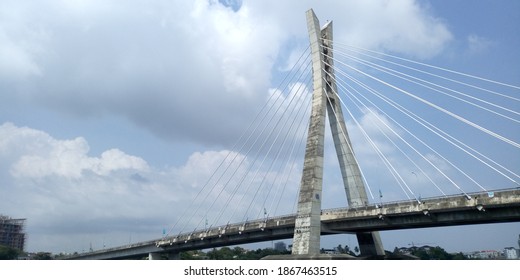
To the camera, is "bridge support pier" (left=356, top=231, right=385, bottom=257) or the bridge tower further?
"bridge support pier" (left=356, top=231, right=385, bottom=257)

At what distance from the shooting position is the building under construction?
178m

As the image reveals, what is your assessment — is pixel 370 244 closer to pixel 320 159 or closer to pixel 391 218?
pixel 391 218

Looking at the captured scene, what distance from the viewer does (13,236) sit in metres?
182

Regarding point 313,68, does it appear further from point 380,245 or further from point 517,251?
point 517,251

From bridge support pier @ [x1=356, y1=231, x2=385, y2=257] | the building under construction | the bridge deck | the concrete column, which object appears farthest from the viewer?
the building under construction

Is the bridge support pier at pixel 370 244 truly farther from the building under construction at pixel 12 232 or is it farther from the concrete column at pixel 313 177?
the building under construction at pixel 12 232

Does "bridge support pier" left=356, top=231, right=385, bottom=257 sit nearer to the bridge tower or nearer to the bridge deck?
the bridge tower

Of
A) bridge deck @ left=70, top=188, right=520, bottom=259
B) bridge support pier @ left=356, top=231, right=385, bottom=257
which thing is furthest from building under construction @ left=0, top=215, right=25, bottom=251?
bridge support pier @ left=356, top=231, right=385, bottom=257

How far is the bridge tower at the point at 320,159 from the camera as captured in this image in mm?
43969

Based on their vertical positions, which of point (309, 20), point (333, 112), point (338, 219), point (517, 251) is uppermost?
point (309, 20)

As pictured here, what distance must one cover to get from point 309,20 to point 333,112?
40.3 feet

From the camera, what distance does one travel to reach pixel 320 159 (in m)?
46.7

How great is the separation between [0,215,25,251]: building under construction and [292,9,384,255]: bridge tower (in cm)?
17433
